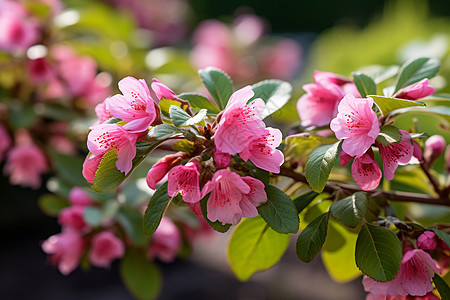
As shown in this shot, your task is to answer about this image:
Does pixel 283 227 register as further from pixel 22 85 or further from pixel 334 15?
pixel 334 15

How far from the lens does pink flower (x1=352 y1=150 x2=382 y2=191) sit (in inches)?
19.5

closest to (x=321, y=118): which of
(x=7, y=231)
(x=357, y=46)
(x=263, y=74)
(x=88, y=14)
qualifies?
(x=88, y=14)

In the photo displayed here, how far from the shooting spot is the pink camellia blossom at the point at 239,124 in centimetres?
45

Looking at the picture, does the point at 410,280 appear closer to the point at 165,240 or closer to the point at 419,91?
the point at 419,91

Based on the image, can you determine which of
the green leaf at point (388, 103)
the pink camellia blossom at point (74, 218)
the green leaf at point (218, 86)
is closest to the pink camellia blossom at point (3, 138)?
the pink camellia blossom at point (74, 218)

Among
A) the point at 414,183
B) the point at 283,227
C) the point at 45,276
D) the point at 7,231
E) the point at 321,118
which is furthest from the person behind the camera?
the point at 7,231

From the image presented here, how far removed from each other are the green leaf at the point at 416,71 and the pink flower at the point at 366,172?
13 centimetres

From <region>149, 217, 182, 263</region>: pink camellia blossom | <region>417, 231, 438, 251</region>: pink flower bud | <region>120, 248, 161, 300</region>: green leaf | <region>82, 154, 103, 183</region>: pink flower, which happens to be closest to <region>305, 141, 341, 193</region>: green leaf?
<region>417, 231, 438, 251</region>: pink flower bud

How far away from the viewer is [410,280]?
1.58ft

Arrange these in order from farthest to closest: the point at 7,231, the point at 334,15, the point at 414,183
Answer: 1. the point at 334,15
2. the point at 7,231
3. the point at 414,183

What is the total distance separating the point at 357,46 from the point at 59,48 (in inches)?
58.7

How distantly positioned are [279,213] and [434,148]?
0.30 meters

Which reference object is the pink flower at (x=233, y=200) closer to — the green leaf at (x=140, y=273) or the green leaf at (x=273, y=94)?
the green leaf at (x=273, y=94)

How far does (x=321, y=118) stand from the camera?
594mm
